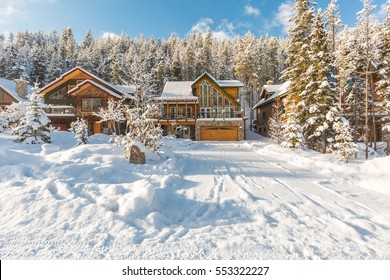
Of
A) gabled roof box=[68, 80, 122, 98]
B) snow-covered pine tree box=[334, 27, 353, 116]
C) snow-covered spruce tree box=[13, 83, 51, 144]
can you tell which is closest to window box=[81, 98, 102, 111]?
gabled roof box=[68, 80, 122, 98]

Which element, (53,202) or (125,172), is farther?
(125,172)

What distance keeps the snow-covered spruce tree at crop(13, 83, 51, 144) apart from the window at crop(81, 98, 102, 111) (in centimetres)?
1547

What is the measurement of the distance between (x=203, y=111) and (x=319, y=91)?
17654 mm

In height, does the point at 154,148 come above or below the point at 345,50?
below

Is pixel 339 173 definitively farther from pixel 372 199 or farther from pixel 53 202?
pixel 53 202

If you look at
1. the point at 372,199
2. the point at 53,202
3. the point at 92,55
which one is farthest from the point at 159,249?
the point at 92,55

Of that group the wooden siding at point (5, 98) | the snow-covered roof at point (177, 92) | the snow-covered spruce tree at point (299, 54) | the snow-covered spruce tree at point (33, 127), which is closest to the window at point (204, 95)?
the snow-covered roof at point (177, 92)

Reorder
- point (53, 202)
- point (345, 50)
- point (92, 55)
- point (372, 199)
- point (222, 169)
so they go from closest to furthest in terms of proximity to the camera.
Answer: point (53, 202) → point (372, 199) → point (222, 169) → point (345, 50) → point (92, 55)

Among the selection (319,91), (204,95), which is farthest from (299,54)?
(204,95)

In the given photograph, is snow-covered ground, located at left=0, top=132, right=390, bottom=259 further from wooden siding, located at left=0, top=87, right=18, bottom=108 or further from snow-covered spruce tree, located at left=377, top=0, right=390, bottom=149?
wooden siding, located at left=0, top=87, right=18, bottom=108

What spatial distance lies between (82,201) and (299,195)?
567cm

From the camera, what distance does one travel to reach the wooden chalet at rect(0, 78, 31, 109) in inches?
1294

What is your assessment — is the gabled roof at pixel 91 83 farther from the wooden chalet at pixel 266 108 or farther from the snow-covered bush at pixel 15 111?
the wooden chalet at pixel 266 108

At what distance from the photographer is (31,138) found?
12875 mm
